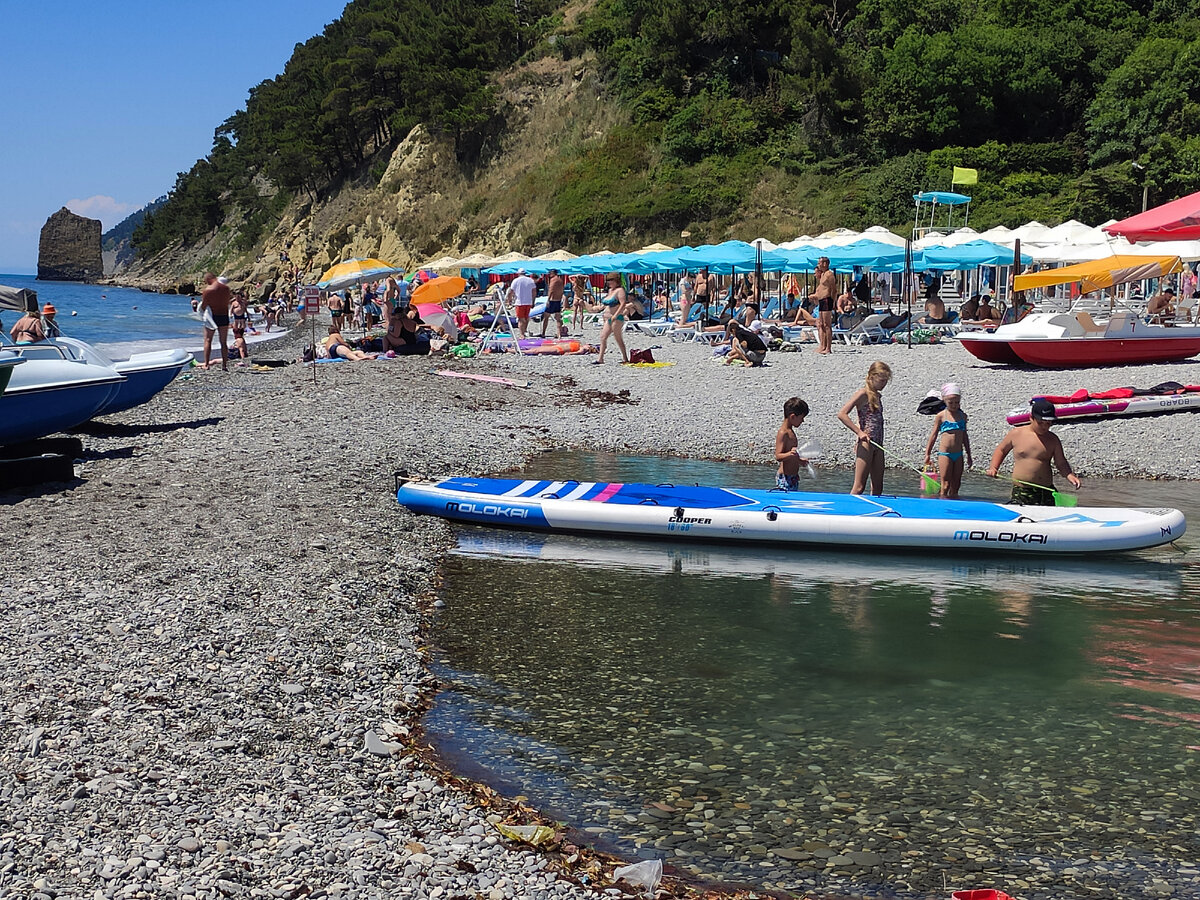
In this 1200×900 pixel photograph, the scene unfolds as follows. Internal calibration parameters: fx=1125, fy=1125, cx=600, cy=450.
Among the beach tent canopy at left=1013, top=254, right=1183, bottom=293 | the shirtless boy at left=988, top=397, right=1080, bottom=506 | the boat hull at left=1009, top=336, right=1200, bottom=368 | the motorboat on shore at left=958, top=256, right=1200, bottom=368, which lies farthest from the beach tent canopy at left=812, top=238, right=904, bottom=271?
→ the shirtless boy at left=988, top=397, right=1080, bottom=506

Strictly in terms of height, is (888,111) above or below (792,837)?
above

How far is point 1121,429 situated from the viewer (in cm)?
1477

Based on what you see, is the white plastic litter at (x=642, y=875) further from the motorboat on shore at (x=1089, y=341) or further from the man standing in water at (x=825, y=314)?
the man standing in water at (x=825, y=314)

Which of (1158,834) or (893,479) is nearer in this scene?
(1158,834)

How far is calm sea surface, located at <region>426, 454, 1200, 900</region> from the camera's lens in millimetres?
4824

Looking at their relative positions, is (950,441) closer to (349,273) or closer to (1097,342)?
(1097,342)

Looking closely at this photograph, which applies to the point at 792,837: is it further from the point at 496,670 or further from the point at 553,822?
the point at 496,670

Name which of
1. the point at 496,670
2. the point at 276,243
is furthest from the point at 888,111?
the point at 276,243

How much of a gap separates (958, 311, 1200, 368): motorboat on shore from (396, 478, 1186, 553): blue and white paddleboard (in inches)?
399

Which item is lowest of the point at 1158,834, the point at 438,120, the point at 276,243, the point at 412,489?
the point at 1158,834

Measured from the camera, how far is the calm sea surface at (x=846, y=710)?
4824mm

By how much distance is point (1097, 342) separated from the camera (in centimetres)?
1914

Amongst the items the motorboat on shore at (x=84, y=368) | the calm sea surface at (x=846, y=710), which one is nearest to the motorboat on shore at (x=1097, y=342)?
the calm sea surface at (x=846, y=710)

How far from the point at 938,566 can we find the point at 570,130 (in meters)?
55.7
